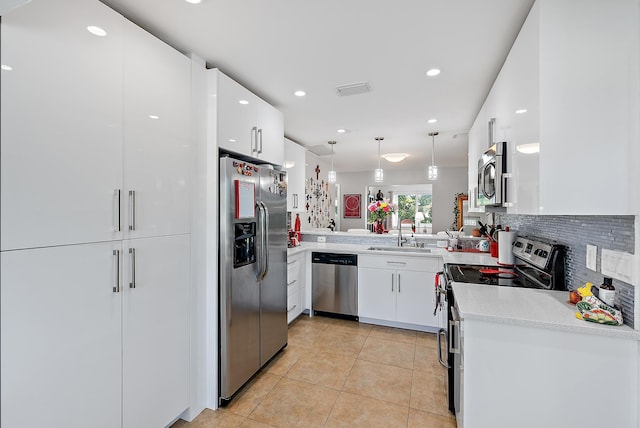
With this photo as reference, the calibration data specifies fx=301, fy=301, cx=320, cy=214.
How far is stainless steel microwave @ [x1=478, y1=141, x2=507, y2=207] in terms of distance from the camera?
176 cm

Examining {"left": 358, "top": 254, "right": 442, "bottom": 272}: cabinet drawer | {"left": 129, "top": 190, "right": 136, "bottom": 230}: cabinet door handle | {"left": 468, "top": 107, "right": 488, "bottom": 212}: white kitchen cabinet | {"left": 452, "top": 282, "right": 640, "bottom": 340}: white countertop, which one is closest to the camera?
{"left": 452, "top": 282, "right": 640, "bottom": 340}: white countertop

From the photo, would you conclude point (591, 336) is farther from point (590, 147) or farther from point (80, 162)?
point (80, 162)

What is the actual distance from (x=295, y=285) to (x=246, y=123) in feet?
6.37

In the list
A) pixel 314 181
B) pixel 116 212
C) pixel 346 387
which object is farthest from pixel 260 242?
pixel 314 181

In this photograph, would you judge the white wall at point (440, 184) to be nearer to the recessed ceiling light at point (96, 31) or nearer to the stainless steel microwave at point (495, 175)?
the stainless steel microwave at point (495, 175)

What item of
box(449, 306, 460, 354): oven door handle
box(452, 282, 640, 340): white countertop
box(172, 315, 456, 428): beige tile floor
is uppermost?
box(452, 282, 640, 340): white countertop

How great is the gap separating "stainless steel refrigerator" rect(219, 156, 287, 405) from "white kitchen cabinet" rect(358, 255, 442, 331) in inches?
46.2

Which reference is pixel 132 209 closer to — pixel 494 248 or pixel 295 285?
pixel 295 285

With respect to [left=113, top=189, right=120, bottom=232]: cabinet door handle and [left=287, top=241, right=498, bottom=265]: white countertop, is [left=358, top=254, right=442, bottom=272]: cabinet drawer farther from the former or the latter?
[left=113, top=189, right=120, bottom=232]: cabinet door handle

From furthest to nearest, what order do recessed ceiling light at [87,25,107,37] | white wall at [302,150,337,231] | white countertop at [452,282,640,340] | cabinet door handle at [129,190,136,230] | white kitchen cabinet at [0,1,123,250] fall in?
white wall at [302,150,337,231] → cabinet door handle at [129,190,136,230] → recessed ceiling light at [87,25,107,37] → white countertop at [452,282,640,340] → white kitchen cabinet at [0,1,123,250]

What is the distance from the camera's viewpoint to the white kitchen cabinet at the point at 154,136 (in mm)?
1508

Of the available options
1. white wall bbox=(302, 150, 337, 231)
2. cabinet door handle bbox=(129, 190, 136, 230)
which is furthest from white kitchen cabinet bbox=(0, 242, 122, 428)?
white wall bbox=(302, 150, 337, 231)

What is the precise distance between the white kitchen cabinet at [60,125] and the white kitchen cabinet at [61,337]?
0.09 meters

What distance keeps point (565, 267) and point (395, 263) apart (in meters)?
1.74
